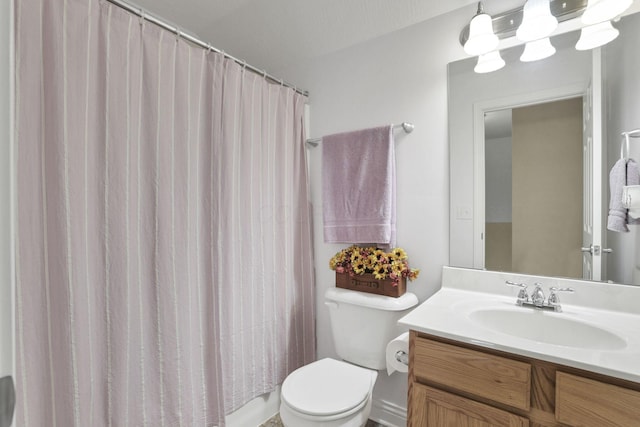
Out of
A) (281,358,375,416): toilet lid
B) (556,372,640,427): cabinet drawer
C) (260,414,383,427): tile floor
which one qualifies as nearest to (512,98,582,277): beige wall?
(556,372,640,427): cabinet drawer

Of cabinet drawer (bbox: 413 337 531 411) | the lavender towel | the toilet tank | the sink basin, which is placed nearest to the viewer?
cabinet drawer (bbox: 413 337 531 411)

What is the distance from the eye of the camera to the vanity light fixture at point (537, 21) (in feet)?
4.11

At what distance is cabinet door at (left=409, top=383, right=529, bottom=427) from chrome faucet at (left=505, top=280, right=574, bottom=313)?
472mm

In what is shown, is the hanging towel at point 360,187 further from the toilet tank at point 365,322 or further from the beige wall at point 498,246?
the beige wall at point 498,246

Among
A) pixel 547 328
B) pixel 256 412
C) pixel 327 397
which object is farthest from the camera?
pixel 256 412

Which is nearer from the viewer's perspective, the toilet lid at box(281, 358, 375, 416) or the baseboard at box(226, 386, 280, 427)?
the toilet lid at box(281, 358, 375, 416)

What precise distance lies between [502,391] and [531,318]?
397 millimetres

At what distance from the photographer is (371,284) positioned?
63.9 inches

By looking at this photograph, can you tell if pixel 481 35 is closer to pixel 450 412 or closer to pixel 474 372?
pixel 474 372

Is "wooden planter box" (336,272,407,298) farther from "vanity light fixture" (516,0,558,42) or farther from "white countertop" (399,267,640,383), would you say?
"vanity light fixture" (516,0,558,42)

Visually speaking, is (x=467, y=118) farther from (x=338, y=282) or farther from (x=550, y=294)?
(x=338, y=282)

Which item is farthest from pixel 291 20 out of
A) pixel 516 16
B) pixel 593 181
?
pixel 593 181

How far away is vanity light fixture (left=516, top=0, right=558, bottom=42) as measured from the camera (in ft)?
4.11

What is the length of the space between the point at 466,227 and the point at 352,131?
804 mm
